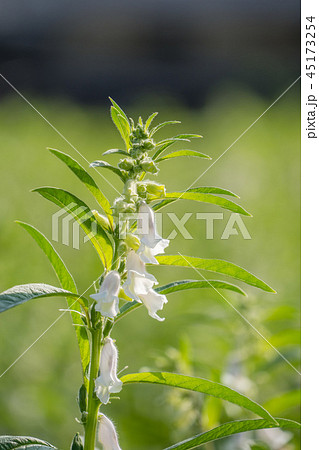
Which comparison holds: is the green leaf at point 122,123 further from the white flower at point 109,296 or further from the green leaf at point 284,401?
the green leaf at point 284,401

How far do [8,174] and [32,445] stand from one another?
108 inches

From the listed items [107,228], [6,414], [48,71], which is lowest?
[6,414]

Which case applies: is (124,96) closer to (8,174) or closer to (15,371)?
(8,174)

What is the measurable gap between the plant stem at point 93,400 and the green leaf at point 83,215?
0.13m

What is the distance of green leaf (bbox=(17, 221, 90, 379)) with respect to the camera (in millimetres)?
911

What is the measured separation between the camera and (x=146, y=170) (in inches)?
35.0

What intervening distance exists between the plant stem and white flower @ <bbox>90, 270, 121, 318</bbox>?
53mm

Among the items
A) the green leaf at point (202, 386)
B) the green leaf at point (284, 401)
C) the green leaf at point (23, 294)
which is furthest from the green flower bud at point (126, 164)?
the green leaf at point (284, 401)

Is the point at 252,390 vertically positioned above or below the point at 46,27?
below

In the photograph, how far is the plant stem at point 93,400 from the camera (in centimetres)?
85

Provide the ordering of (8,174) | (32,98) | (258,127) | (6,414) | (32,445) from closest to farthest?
1. (32,445)
2. (6,414)
3. (8,174)
4. (258,127)
5. (32,98)

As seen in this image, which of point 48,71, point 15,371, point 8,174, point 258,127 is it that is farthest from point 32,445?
point 48,71

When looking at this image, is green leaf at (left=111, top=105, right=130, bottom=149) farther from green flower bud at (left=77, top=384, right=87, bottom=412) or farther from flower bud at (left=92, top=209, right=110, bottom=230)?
green flower bud at (left=77, top=384, right=87, bottom=412)
